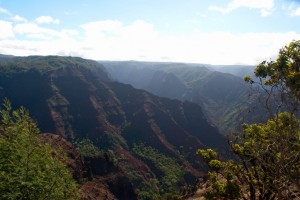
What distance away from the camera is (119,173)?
290 feet

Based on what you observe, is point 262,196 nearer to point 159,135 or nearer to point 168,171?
point 168,171

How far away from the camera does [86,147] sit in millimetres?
163625

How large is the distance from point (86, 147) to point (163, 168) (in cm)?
3775

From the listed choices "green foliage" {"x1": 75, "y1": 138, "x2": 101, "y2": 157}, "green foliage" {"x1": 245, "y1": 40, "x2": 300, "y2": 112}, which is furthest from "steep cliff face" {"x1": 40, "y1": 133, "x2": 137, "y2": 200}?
"green foliage" {"x1": 75, "y1": 138, "x2": 101, "y2": 157}

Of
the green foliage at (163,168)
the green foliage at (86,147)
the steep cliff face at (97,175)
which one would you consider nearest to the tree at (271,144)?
the steep cliff face at (97,175)

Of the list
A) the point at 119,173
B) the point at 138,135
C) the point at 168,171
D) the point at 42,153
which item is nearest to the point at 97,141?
the point at 138,135

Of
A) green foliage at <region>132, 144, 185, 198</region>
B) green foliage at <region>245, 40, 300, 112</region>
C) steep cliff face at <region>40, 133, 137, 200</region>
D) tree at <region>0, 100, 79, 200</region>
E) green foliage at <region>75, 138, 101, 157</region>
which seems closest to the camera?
green foliage at <region>245, 40, 300, 112</region>

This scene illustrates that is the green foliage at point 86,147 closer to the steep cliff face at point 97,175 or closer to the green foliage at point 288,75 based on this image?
the steep cliff face at point 97,175

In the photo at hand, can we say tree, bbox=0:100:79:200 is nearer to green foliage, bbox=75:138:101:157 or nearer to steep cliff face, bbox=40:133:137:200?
steep cliff face, bbox=40:133:137:200

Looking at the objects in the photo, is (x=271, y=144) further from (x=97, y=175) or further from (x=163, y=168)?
(x=163, y=168)

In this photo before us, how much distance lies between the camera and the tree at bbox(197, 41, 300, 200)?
13.9 meters

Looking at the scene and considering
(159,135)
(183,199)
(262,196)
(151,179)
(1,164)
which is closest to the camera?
(1,164)

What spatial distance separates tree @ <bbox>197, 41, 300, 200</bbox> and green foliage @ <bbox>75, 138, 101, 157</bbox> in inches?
5408

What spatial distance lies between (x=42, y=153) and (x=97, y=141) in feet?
Answer: 513
